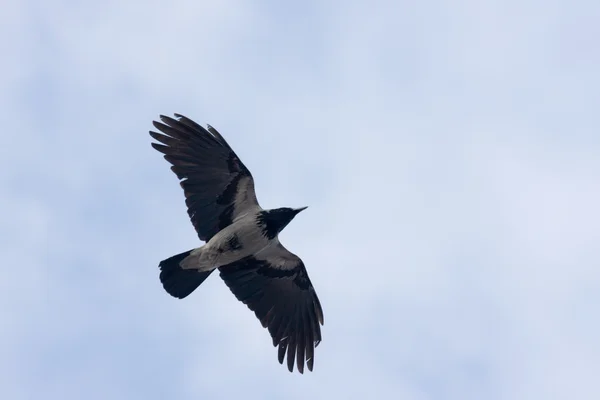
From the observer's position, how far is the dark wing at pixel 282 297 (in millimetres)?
22453

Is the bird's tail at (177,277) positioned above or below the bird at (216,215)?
below

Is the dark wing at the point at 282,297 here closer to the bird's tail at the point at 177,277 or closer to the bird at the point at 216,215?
the bird at the point at 216,215

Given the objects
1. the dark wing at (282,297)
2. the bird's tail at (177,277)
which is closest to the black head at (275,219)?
the dark wing at (282,297)

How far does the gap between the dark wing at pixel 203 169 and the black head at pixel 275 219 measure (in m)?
0.78

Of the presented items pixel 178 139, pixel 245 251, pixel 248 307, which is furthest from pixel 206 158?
pixel 248 307

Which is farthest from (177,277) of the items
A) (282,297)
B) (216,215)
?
(282,297)

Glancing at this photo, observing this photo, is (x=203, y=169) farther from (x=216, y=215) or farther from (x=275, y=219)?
(x=275, y=219)

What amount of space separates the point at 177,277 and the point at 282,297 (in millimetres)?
2865

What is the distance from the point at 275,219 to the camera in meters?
21.8

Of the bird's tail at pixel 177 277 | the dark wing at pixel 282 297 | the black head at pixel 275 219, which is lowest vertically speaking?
the bird's tail at pixel 177 277

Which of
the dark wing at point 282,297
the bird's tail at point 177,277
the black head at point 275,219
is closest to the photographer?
the bird's tail at point 177,277

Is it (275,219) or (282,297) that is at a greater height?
(275,219)

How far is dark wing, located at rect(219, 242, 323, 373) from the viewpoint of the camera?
73.7ft

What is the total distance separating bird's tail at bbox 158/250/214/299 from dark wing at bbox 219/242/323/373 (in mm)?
1087
